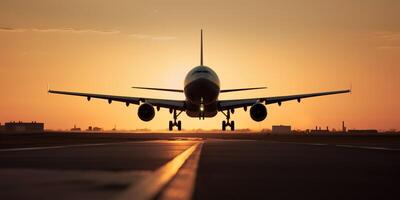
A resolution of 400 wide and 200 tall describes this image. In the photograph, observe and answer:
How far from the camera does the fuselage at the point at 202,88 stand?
4872cm

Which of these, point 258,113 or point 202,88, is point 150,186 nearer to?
point 202,88

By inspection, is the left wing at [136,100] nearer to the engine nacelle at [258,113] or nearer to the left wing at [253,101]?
the left wing at [253,101]

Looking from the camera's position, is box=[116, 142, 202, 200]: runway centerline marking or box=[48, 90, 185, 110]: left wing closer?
box=[116, 142, 202, 200]: runway centerline marking

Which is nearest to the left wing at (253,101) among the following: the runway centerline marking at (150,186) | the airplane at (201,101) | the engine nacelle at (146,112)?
the airplane at (201,101)

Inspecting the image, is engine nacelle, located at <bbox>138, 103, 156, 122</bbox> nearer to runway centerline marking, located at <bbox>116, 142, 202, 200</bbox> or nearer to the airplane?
the airplane

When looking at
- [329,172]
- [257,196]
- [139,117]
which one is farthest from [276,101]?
[257,196]

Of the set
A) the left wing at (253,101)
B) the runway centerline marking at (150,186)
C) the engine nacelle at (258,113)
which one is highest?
the left wing at (253,101)

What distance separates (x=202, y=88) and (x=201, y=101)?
207 cm

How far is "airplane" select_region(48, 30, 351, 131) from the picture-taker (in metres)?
49.3

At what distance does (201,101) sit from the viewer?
50.4m

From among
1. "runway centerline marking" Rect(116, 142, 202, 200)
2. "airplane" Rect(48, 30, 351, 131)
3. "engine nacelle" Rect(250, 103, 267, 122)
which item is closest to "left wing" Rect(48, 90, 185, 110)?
"airplane" Rect(48, 30, 351, 131)

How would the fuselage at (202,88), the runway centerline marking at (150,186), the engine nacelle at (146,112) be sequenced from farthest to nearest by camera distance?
the engine nacelle at (146,112) < the fuselage at (202,88) < the runway centerline marking at (150,186)

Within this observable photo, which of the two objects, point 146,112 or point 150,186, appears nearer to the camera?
point 150,186

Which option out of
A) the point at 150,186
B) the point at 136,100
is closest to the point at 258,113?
the point at 136,100
